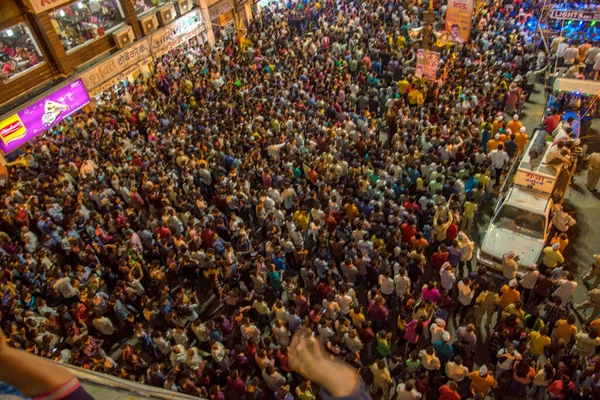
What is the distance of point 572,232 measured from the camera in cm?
1180

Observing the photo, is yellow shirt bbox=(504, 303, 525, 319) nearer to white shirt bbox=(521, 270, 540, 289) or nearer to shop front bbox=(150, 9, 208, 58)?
white shirt bbox=(521, 270, 540, 289)

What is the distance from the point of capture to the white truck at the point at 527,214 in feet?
33.6

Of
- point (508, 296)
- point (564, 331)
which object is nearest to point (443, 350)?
point (508, 296)

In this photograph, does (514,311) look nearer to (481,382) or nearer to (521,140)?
(481,382)

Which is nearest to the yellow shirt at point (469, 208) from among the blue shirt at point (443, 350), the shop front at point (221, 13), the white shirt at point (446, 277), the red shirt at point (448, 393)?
the white shirt at point (446, 277)

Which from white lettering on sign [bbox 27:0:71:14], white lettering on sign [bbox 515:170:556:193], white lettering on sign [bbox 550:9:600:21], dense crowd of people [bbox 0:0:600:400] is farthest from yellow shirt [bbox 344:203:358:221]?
white lettering on sign [bbox 550:9:600:21]

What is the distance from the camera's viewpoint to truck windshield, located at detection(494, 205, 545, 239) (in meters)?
10.5

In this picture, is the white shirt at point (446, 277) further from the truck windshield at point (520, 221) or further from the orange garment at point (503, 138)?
the orange garment at point (503, 138)

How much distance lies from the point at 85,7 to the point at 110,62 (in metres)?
2.08

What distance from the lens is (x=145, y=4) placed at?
1905 cm

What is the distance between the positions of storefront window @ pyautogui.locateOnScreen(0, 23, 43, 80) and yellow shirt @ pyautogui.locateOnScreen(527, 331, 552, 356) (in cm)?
1628

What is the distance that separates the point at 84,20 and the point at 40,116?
173 inches

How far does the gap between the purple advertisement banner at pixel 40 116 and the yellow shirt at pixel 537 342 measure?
50.1ft

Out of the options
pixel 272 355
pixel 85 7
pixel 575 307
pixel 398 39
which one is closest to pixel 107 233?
pixel 272 355
